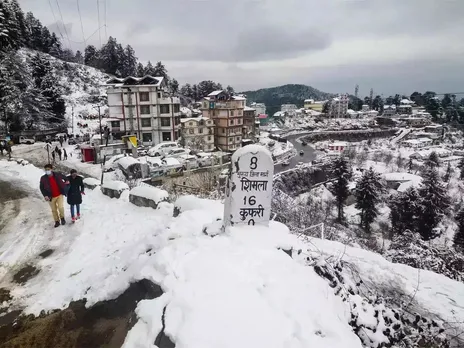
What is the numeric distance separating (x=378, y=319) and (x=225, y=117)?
40345 mm

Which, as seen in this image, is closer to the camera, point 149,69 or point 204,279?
point 204,279

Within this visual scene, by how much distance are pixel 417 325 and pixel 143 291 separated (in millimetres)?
4266

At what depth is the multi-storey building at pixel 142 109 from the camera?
35.2 meters

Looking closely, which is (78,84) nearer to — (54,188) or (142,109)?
(142,109)

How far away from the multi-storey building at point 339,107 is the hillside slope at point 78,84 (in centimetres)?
7067

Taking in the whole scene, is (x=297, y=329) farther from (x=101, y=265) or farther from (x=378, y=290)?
(x=101, y=265)

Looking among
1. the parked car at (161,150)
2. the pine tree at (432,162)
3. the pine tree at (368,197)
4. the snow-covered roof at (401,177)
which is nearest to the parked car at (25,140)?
the parked car at (161,150)

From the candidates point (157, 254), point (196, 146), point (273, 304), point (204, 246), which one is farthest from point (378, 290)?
point (196, 146)

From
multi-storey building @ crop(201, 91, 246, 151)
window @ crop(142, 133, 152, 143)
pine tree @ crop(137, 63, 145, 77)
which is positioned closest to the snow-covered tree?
pine tree @ crop(137, 63, 145, 77)

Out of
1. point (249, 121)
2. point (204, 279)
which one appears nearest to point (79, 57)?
point (249, 121)

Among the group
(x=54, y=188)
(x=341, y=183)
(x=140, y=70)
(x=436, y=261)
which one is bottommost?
(x=341, y=183)

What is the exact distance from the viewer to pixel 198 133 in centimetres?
4122

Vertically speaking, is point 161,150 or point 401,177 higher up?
point 161,150

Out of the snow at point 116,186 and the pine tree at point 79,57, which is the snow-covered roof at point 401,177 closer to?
the snow at point 116,186
